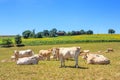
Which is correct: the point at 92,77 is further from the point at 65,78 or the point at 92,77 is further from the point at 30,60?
the point at 30,60

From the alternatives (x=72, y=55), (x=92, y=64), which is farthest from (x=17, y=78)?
(x=92, y=64)

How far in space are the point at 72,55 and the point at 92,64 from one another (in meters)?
3.07

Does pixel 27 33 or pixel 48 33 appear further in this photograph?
pixel 48 33

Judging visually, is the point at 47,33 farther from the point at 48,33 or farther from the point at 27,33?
the point at 27,33

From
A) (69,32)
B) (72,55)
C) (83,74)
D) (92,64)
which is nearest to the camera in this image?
(83,74)

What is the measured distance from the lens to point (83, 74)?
1680cm

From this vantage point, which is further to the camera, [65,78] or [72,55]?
[72,55]

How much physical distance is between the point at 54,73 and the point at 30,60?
5.85 metres

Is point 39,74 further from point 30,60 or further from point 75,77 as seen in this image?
point 30,60

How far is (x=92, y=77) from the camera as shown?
15750mm

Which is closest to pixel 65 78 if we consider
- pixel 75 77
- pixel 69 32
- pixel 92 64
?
pixel 75 77

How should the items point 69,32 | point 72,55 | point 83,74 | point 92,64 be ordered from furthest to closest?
point 69,32, point 92,64, point 72,55, point 83,74

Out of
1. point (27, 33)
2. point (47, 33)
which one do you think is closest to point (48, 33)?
point (47, 33)

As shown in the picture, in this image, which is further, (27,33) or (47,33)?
(47,33)
